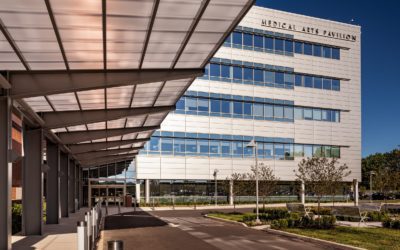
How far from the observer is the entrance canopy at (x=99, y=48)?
12.0 meters

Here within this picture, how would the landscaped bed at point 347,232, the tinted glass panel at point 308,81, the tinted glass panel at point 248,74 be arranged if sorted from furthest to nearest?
the tinted glass panel at point 308,81, the tinted glass panel at point 248,74, the landscaped bed at point 347,232

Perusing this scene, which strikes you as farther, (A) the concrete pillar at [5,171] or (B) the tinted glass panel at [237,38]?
(B) the tinted glass panel at [237,38]

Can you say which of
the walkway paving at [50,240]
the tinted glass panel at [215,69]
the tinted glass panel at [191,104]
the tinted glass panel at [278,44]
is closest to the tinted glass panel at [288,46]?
the tinted glass panel at [278,44]

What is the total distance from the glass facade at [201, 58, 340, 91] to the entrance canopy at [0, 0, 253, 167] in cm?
3810

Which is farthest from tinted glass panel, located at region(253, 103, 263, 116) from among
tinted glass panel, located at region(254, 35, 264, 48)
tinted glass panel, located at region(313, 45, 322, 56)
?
tinted glass panel, located at region(313, 45, 322, 56)

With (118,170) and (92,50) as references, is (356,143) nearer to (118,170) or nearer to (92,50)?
(118,170)

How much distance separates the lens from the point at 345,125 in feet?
232

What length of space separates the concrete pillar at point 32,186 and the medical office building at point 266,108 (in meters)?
36.4

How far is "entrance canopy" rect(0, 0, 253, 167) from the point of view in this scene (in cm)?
1198

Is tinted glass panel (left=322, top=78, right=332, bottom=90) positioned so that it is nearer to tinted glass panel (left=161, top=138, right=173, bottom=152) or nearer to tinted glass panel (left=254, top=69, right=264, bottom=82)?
tinted glass panel (left=254, top=69, right=264, bottom=82)

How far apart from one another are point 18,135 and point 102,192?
100 feet

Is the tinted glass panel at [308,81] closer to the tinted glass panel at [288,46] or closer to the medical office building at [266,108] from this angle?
the medical office building at [266,108]

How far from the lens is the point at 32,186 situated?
2195 cm

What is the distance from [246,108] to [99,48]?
49.7m
